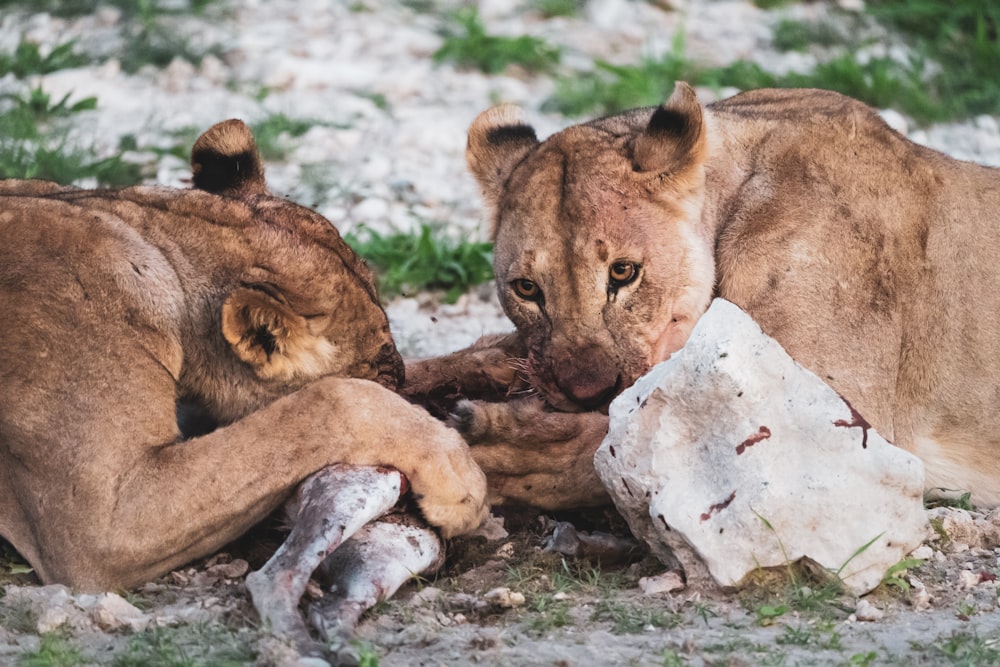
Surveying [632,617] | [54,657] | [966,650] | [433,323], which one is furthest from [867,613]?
[433,323]

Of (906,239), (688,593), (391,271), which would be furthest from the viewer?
(391,271)

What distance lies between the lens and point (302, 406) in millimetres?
4074

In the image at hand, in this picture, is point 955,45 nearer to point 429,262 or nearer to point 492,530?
point 429,262

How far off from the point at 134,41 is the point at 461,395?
5.21 meters

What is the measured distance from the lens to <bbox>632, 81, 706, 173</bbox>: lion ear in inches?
191

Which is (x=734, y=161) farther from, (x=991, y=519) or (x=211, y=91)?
(x=211, y=91)

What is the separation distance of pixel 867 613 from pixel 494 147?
2402 mm

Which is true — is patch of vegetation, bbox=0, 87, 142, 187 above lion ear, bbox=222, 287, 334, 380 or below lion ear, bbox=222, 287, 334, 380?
below

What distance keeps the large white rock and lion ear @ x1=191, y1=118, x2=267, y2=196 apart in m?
1.61

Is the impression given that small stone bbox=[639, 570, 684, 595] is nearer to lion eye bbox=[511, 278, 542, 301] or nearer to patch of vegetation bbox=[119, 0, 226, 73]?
lion eye bbox=[511, 278, 542, 301]

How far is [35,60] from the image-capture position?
8852 mm

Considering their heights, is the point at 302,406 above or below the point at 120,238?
below

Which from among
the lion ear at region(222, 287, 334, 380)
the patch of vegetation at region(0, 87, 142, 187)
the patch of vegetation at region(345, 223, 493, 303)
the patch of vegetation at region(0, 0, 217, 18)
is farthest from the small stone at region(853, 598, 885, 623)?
the patch of vegetation at region(0, 0, 217, 18)

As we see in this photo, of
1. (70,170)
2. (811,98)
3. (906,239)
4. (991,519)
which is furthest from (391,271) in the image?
(991,519)
